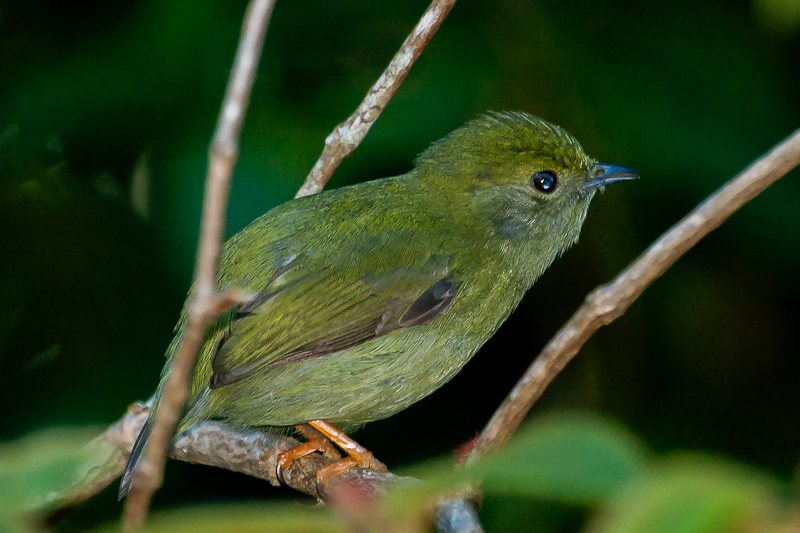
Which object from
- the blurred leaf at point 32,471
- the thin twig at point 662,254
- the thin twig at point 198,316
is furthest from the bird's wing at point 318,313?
the blurred leaf at point 32,471

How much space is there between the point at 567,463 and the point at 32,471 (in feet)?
1.76

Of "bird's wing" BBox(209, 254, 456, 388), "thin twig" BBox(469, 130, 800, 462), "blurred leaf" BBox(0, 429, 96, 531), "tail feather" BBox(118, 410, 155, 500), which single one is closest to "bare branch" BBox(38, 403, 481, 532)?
"tail feather" BBox(118, 410, 155, 500)

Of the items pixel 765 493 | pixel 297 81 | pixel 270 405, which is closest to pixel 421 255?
pixel 270 405

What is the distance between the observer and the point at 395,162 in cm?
447

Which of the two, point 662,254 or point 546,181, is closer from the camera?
point 662,254

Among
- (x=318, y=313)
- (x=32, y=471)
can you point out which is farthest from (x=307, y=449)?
(x=32, y=471)

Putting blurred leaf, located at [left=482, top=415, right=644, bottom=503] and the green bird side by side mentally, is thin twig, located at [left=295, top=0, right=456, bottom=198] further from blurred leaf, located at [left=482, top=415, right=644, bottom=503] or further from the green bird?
blurred leaf, located at [left=482, top=415, right=644, bottom=503]

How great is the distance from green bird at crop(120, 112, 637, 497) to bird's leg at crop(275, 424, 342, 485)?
0.01m

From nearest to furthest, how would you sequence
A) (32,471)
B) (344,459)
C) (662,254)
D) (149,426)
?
(32,471) → (662,254) → (149,426) → (344,459)

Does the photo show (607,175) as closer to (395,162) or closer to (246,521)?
(395,162)

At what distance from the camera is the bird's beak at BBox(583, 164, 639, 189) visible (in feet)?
12.1

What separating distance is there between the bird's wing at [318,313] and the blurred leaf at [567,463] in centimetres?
239

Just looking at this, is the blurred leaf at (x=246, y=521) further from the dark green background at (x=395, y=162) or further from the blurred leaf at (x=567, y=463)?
the dark green background at (x=395, y=162)

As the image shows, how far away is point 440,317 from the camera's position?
338 cm
